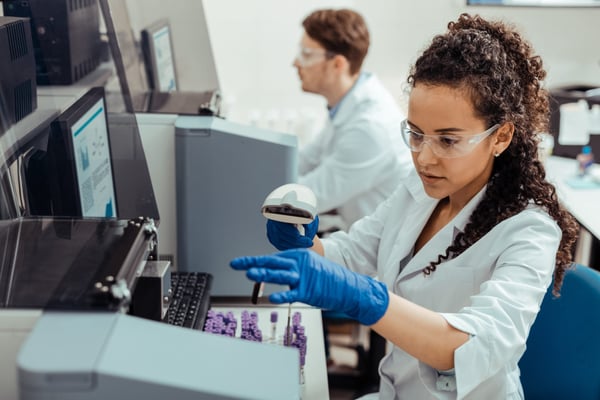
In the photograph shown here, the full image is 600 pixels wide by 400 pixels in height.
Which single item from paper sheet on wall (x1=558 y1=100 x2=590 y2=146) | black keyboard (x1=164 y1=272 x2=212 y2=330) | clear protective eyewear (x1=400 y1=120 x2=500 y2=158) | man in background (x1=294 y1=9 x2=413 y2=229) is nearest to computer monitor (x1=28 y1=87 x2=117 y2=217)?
black keyboard (x1=164 y1=272 x2=212 y2=330)

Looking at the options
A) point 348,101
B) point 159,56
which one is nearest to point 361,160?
point 348,101

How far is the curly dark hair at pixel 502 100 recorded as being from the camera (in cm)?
127

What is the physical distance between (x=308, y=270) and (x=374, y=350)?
4.92 ft

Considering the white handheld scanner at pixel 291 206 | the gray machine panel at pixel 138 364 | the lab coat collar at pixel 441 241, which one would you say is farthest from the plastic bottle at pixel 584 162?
the gray machine panel at pixel 138 364

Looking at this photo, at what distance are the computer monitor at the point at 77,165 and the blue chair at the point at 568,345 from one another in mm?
875

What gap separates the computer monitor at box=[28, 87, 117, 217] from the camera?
1271 millimetres

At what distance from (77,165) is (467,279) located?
2.28 ft

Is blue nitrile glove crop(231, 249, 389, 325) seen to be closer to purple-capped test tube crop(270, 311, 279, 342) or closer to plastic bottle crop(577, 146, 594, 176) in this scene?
purple-capped test tube crop(270, 311, 279, 342)

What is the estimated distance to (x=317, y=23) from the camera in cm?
255

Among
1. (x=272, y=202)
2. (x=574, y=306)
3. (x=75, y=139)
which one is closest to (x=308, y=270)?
(x=272, y=202)

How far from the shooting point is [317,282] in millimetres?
1052

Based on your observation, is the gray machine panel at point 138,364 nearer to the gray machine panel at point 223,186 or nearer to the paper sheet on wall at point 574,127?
the gray machine panel at point 223,186

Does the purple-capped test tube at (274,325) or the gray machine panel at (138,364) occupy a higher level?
the gray machine panel at (138,364)

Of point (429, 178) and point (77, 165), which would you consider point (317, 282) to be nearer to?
point (429, 178)
